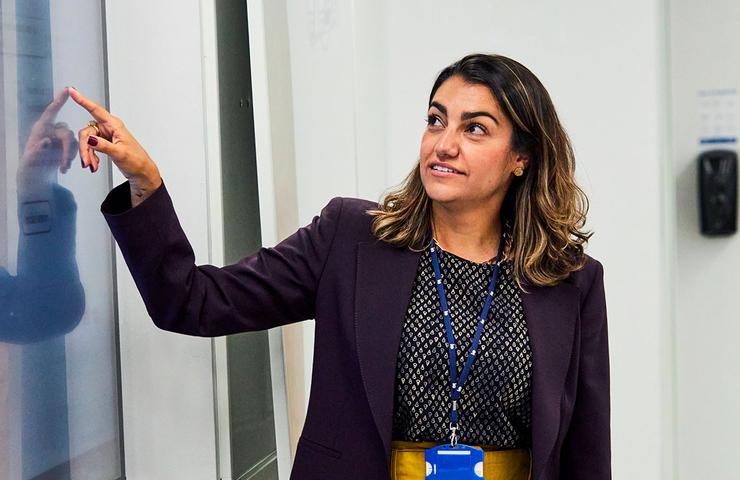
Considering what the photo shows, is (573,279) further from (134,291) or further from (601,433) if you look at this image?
(134,291)

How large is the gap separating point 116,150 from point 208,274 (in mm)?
296

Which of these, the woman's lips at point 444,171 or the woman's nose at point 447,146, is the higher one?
the woman's nose at point 447,146

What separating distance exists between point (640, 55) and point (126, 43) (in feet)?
5.88

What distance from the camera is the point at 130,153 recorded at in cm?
130

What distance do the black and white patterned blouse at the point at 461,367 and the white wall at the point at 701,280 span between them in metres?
1.64

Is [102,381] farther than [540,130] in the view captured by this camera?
No

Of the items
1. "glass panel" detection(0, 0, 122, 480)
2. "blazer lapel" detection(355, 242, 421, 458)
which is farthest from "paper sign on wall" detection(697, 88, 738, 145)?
"glass panel" detection(0, 0, 122, 480)

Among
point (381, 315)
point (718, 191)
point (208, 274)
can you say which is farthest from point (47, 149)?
point (718, 191)

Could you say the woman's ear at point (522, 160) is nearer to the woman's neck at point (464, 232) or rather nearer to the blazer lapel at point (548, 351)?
the woman's neck at point (464, 232)

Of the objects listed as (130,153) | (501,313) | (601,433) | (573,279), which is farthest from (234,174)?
(601,433)

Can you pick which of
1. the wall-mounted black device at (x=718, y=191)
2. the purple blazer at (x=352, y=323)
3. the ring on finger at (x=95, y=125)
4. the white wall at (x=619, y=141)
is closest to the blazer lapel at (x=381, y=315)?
the purple blazer at (x=352, y=323)

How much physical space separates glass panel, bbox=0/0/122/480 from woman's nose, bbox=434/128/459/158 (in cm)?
56

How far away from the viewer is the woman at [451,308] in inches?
61.6

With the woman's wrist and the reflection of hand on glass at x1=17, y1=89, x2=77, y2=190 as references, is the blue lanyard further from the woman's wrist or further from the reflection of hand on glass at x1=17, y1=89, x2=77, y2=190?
the reflection of hand on glass at x1=17, y1=89, x2=77, y2=190
